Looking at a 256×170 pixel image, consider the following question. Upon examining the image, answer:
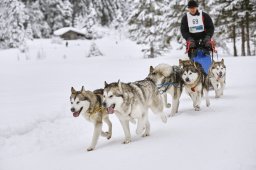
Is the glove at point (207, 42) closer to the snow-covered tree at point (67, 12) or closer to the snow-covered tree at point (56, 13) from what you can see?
the snow-covered tree at point (56, 13)

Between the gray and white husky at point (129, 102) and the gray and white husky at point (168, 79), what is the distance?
2.71ft

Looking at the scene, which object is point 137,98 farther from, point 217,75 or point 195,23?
point 217,75

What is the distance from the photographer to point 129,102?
5.43m

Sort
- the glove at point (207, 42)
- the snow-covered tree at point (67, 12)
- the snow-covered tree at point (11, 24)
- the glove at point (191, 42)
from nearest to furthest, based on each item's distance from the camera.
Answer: the glove at point (207, 42)
the glove at point (191, 42)
the snow-covered tree at point (11, 24)
the snow-covered tree at point (67, 12)

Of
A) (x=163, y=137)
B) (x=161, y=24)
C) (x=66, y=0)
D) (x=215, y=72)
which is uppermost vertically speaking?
(x=66, y=0)

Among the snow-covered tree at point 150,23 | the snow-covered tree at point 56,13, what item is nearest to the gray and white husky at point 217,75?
the snow-covered tree at point 150,23

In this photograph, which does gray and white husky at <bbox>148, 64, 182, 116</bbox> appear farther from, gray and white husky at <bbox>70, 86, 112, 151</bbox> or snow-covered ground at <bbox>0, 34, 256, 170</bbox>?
gray and white husky at <bbox>70, 86, 112, 151</bbox>

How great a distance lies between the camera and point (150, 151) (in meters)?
4.86

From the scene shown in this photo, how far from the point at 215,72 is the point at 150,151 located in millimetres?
4696

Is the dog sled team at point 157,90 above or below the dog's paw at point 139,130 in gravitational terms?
above

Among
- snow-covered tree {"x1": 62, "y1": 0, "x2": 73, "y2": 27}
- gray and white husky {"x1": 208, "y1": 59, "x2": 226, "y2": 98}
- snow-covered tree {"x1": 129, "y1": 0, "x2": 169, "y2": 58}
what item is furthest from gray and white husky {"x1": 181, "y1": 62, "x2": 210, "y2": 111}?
snow-covered tree {"x1": 62, "y1": 0, "x2": 73, "y2": 27}

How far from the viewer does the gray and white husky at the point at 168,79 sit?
6.91 m

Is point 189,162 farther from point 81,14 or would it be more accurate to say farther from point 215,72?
point 81,14

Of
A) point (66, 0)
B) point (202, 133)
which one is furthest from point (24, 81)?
point (66, 0)
